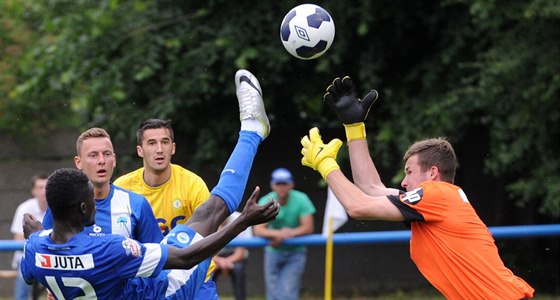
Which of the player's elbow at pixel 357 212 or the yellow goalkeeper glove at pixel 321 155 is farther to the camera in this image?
the yellow goalkeeper glove at pixel 321 155

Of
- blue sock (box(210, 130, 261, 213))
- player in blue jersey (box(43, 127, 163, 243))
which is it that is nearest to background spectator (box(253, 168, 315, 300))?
blue sock (box(210, 130, 261, 213))

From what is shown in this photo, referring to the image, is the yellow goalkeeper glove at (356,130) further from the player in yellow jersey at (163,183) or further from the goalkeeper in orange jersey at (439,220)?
the player in yellow jersey at (163,183)

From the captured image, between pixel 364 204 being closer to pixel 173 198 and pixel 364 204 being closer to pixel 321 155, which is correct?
pixel 321 155

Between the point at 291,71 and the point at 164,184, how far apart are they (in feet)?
19.4

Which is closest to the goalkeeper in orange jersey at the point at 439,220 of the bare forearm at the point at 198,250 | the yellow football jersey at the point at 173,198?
the bare forearm at the point at 198,250

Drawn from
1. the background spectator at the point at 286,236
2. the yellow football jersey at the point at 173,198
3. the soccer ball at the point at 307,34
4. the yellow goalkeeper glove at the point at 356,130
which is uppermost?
the soccer ball at the point at 307,34

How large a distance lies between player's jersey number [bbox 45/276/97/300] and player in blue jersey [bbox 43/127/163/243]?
741 millimetres

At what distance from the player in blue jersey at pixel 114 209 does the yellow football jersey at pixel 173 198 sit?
2.23 ft

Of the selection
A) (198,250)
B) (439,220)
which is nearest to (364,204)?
(439,220)

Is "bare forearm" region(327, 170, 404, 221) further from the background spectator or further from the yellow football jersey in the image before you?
the background spectator

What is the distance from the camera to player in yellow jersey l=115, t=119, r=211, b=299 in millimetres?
6637

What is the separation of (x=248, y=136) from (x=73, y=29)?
6570mm

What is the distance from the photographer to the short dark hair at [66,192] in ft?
15.6

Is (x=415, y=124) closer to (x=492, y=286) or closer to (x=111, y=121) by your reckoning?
(x=111, y=121)
